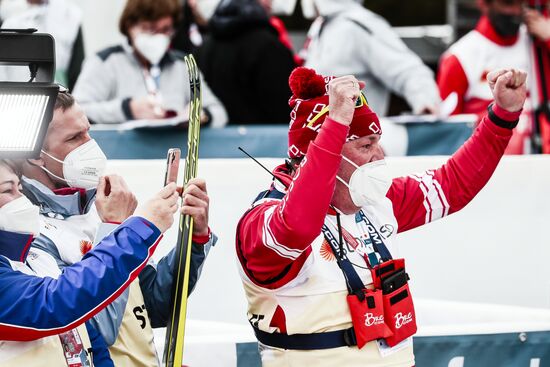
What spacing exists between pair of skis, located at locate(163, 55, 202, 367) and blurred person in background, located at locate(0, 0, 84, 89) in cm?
425

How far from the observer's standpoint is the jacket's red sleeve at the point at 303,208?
11.4 feet

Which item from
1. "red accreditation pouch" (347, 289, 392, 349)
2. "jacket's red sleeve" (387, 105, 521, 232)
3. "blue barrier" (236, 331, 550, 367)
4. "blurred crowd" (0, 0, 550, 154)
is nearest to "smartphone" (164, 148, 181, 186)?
"red accreditation pouch" (347, 289, 392, 349)

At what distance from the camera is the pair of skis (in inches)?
139

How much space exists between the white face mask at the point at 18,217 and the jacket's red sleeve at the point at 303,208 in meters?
0.69

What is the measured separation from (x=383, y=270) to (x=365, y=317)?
176mm

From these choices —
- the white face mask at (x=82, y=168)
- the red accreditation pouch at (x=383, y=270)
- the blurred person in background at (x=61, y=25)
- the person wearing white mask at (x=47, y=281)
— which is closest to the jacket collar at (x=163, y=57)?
the blurred person in background at (x=61, y=25)

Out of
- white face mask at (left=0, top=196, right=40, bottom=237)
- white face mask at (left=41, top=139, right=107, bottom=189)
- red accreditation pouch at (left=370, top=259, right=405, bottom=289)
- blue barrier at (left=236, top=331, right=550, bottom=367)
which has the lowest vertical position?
blue barrier at (left=236, top=331, right=550, bottom=367)

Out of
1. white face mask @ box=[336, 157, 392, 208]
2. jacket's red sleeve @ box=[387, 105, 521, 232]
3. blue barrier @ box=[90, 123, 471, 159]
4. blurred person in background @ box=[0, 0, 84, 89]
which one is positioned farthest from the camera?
blurred person in background @ box=[0, 0, 84, 89]

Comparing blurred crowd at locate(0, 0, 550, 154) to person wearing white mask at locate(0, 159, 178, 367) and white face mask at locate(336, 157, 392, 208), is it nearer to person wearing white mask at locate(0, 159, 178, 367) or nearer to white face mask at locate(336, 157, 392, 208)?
white face mask at locate(336, 157, 392, 208)

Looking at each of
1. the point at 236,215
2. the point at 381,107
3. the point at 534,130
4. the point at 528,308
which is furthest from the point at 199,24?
the point at 528,308

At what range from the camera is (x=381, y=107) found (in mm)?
7695

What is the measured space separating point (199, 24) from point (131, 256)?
6.53 meters

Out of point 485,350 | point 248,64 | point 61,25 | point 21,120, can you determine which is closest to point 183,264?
point 21,120

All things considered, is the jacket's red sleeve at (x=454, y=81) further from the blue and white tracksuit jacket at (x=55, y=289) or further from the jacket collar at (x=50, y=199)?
the blue and white tracksuit jacket at (x=55, y=289)
